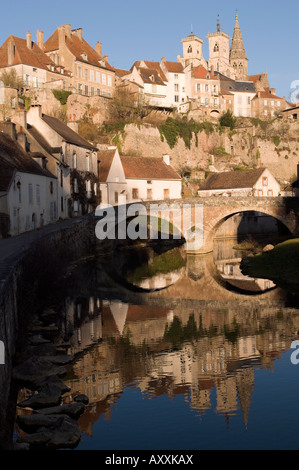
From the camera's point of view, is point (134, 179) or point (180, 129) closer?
point (134, 179)

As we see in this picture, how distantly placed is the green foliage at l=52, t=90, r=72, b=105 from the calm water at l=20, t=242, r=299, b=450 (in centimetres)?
3271

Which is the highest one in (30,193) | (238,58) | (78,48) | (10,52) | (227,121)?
(238,58)

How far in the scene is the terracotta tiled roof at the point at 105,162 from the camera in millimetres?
46594

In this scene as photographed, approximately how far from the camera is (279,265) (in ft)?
99.9

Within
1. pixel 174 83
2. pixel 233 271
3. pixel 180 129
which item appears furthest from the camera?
pixel 174 83

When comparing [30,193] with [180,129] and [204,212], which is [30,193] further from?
[180,129]

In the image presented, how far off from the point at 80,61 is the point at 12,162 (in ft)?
113

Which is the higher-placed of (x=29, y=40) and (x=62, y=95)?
(x=29, y=40)

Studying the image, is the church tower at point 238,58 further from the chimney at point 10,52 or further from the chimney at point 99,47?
the chimney at point 10,52

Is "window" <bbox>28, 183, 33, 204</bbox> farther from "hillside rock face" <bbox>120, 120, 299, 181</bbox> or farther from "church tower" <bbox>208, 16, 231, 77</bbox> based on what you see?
"church tower" <bbox>208, 16, 231, 77</bbox>
